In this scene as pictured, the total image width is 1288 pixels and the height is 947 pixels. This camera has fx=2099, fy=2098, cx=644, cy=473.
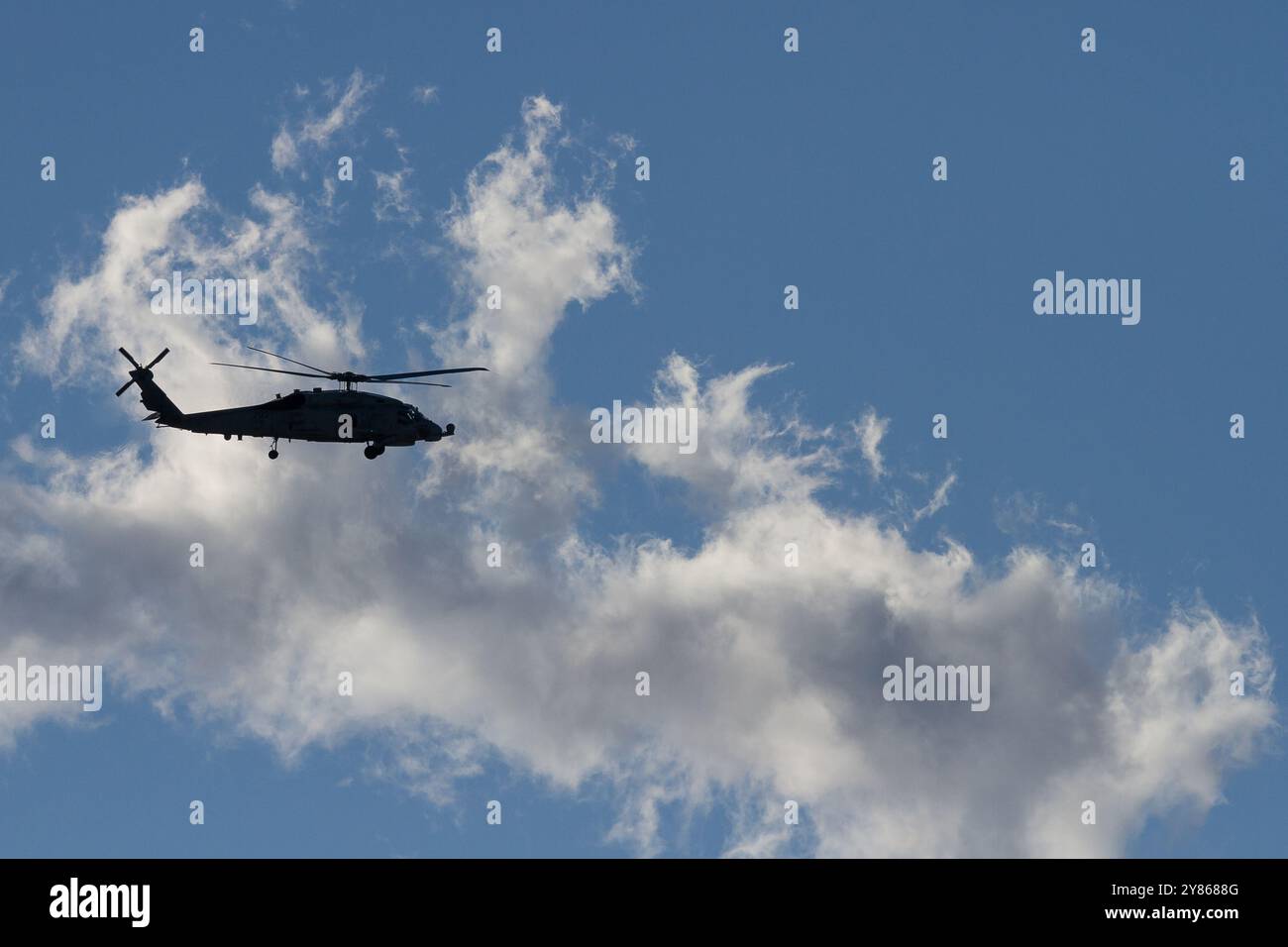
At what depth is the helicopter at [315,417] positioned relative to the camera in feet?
567

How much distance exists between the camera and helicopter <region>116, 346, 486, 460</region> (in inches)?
6806

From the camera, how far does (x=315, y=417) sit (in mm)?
173625
